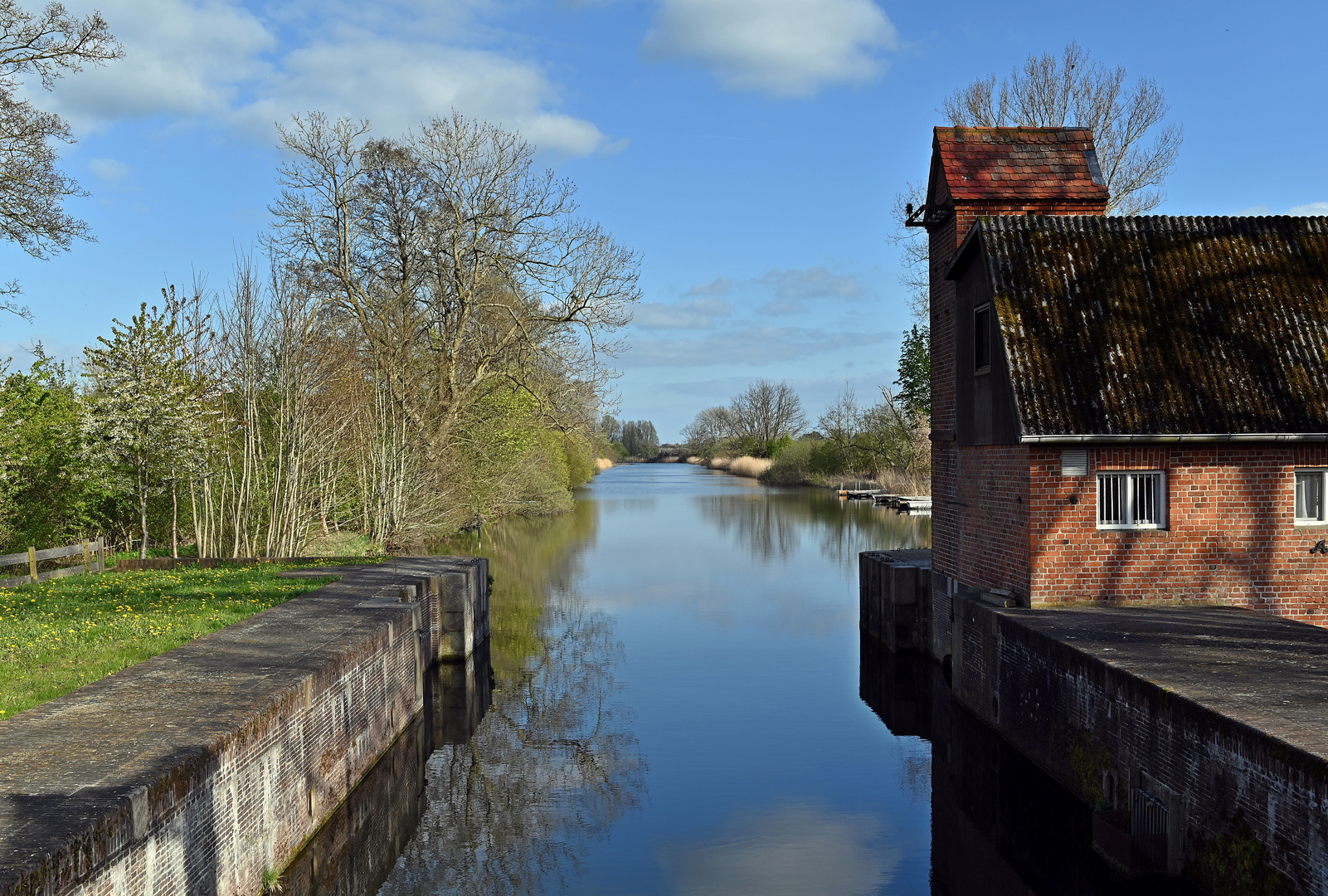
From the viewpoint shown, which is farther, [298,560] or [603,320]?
[603,320]

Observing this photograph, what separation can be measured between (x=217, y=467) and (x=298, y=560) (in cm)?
370

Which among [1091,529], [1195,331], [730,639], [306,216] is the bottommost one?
[730,639]

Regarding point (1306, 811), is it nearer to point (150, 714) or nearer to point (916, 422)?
point (150, 714)

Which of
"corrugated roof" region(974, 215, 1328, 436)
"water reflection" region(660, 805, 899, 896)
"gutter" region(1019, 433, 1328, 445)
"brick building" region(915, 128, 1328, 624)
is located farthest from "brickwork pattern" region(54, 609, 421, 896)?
"corrugated roof" region(974, 215, 1328, 436)

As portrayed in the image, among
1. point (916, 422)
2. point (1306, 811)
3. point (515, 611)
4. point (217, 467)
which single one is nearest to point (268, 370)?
point (217, 467)

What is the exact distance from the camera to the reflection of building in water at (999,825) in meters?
8.71

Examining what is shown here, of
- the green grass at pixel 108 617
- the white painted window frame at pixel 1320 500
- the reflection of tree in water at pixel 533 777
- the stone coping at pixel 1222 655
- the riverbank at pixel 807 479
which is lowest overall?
the reflection of tree in water at pixel 533 777

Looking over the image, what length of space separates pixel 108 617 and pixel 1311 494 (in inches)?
567

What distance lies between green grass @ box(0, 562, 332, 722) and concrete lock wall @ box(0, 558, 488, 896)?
292 mm

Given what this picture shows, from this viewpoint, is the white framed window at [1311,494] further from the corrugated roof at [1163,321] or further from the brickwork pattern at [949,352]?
the brickwork pattern at [949,352]

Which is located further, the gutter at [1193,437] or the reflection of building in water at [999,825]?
the gutter at [1193,437]

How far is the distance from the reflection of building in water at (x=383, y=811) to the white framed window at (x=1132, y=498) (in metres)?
8.59

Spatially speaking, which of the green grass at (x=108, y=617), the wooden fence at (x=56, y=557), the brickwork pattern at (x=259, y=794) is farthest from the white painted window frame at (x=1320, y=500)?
the wooden fence at (x=56, y=557)

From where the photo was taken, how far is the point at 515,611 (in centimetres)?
2333
